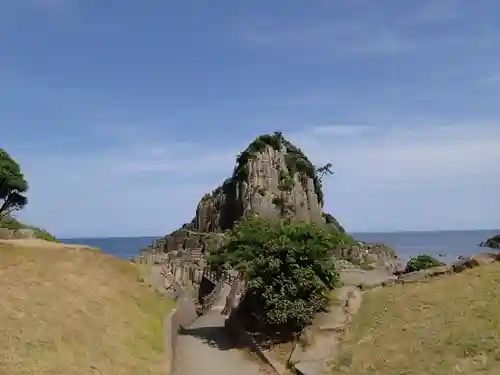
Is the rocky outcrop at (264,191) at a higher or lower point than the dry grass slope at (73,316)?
higher

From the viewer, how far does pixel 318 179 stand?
93875mm

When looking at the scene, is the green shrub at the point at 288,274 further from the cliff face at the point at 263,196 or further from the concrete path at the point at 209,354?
the cliff face at the point at 263,196

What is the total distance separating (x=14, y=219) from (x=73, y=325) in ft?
156

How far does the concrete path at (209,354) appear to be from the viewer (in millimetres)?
18156

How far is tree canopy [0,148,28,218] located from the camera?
53125 mm

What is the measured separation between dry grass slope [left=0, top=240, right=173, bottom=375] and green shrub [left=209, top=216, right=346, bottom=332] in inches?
169

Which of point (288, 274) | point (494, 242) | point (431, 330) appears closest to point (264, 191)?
point (288, 274)

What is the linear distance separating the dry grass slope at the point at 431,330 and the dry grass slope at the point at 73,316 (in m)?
6.83

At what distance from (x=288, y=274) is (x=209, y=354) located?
4.37 m

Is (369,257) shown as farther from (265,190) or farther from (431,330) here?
(431,330)

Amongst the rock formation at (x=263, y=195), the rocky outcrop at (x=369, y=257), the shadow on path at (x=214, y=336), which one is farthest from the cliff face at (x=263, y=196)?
the shadow on path at (x=214, y=336)

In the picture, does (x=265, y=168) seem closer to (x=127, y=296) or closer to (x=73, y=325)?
(x=127, y=296)

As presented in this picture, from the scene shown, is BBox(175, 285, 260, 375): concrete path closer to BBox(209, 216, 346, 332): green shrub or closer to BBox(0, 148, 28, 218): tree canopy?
BBox(209, 216, 346, 332): green shrub

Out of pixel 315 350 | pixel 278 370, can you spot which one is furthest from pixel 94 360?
pixel 315 350
